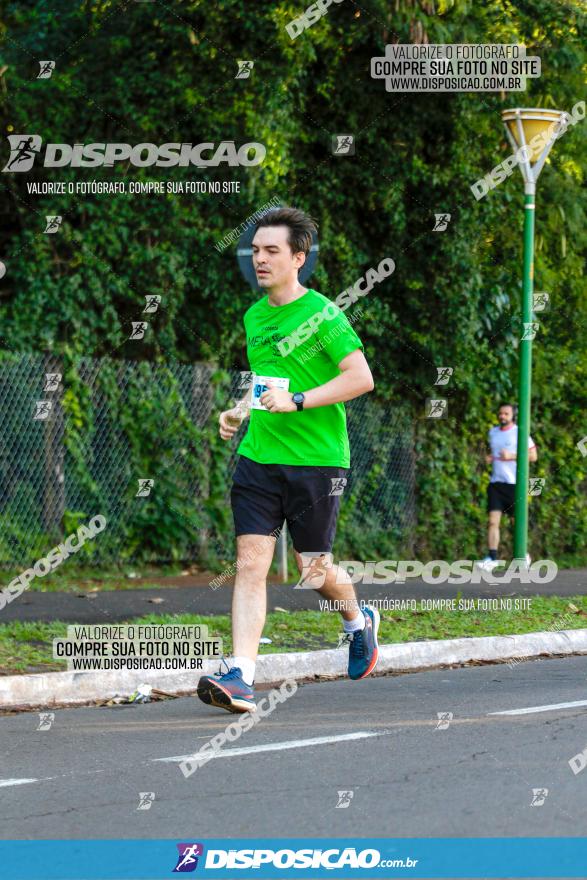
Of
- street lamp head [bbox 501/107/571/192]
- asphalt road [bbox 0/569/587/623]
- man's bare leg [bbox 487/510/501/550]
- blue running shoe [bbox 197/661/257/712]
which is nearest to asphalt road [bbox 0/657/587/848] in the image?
blue running shoe [bbox 197/661/257/712]

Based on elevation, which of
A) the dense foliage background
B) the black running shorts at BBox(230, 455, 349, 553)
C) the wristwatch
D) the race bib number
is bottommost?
the black running shorts at BBox(230, 455, 349, 553)

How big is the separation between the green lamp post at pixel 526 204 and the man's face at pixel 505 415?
6.71 ft

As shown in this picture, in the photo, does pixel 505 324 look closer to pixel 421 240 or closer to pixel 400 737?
pixel 421 240

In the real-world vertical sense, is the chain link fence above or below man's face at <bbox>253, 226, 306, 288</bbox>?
below

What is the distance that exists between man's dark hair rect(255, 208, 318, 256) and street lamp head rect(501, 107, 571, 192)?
7.43 m

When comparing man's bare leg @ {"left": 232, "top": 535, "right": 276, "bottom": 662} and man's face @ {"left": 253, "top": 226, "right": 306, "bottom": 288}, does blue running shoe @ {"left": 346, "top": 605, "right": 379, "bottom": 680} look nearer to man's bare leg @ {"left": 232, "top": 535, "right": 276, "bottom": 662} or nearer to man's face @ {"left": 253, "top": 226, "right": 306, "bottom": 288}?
man's bare leg @ {"left": 232, "top": 535, "right": 276, "bottom": 662}

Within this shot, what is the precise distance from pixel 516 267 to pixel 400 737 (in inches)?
442

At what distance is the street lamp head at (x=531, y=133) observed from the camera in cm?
1378

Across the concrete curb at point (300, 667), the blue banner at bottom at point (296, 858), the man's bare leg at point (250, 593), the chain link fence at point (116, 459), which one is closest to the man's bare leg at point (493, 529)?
the chain link fence at point (116, 459)

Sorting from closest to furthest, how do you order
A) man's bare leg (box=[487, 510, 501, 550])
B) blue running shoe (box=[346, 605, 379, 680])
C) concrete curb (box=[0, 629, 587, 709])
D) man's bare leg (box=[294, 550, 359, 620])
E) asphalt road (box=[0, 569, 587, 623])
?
man's bare leg (box=[294, 550, 359, 620]) < blue running shoe (box=[346, 605, 379, 680]) < concrete curb (box=[0, 629, 587, 709]) < asphalt road (box=[0, 569, 587, 623]) < man's bare leg (box=[487, 510, 501, 550])

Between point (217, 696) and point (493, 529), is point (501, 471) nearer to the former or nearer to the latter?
point (493, 529)

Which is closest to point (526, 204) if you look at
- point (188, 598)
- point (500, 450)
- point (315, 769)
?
point (500, 450)

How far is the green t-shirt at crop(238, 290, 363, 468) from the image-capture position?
6.67 metres

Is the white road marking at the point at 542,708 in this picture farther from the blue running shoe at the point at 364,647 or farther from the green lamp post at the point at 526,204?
the green lamp post at the point at 526,204
